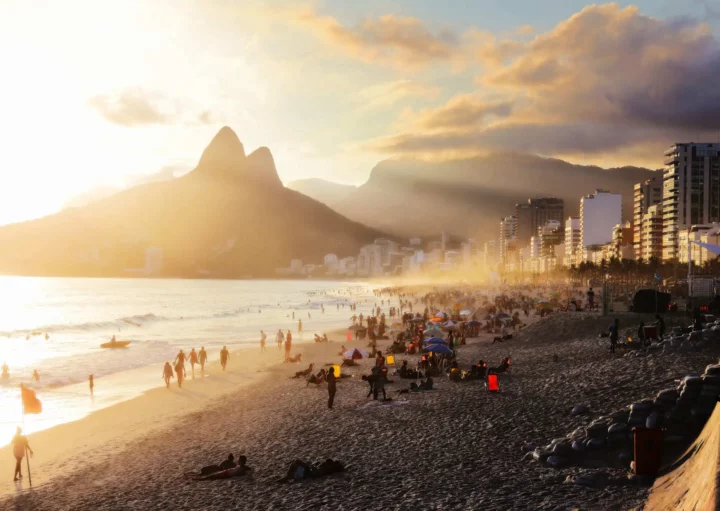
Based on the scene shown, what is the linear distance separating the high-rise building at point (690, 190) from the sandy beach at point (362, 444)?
5080 inches

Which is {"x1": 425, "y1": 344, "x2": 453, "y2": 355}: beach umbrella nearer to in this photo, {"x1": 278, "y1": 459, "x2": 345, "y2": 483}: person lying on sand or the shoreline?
the shoreline

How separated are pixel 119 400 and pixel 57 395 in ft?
15.0

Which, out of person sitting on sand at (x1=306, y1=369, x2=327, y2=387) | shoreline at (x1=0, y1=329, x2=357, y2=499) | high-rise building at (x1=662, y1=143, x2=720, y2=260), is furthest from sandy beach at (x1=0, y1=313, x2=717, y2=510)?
high-rise building at (x1=662, y1=143, x2=720, y2=260)

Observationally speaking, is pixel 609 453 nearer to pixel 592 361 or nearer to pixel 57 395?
pixel 592 361

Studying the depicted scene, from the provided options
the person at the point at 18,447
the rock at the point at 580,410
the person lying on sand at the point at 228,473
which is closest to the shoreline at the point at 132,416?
the person at the point at 18,447

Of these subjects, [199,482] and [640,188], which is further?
[640,188]

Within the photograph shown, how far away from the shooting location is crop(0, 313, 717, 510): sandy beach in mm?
10359

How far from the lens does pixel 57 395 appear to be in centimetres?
2716

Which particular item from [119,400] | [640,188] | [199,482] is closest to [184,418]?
[119,400]

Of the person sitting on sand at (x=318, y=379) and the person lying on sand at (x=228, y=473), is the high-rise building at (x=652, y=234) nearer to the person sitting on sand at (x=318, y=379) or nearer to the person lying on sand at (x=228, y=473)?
the person sitting on sand at (x=318, y=379)

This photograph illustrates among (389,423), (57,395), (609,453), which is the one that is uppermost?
(609,453)

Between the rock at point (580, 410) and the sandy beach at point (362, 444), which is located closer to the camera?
the sandy beach at point (362, 444)

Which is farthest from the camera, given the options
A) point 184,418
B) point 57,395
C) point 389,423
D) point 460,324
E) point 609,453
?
point 460,324

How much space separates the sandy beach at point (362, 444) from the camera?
1036cm
